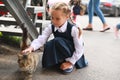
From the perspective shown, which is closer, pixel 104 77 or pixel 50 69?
pixel 104 77

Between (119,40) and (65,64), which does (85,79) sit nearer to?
(65,64)

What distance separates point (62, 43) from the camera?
3.92 meters

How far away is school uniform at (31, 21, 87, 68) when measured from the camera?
12.7 feet

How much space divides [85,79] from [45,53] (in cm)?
59

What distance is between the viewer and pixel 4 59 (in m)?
4.41

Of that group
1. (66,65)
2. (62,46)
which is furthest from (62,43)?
(66,65)

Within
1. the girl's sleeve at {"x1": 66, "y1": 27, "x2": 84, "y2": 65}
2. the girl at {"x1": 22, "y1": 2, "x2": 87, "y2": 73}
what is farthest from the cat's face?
the girl's sleeve at {"x1": 66, "y1": 27, "x2": 84, "y2": 65}

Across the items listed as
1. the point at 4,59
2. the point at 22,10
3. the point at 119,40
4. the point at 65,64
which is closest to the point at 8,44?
the point at 4,59

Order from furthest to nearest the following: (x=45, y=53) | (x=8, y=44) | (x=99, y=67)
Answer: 1. (x=8, y=44)
2. (x=99, y=67)
3. (x=45, y=53)

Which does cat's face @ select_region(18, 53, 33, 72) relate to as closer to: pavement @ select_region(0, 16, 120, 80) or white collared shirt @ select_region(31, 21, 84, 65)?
pavement @ select_region(0, 16, 120, 80)

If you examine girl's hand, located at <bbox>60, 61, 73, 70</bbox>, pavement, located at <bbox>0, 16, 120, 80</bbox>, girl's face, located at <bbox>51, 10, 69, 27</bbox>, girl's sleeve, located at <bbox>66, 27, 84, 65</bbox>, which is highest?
girl's face, located at <bbox>51, 10, 69, 27</bbox>

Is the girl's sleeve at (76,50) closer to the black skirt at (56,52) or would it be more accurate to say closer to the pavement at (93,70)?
the black skirt at (56,52)

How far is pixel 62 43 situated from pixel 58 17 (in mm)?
335

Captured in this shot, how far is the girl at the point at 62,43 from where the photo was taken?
383cm
